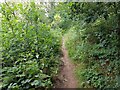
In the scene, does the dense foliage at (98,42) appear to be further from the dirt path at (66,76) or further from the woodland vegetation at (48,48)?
the dirt path at (66,76)

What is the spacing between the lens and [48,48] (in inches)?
138

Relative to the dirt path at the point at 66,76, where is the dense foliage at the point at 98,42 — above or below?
above

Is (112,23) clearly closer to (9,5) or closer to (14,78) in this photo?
(9,5)

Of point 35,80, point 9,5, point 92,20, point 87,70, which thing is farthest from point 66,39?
point 35,80

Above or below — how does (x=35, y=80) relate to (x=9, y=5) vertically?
below

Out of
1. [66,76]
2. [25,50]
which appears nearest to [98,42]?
[66,76]

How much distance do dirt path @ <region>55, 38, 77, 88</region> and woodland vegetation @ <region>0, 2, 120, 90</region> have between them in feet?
0.35

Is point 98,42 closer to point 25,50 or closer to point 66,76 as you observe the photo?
point 66,76

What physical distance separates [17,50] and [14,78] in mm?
513

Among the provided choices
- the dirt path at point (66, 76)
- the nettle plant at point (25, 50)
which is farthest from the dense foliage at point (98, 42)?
the nettle plant at point (25, 50)

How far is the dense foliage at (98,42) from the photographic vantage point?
326 centimetres

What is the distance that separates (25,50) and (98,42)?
1738 millimetres

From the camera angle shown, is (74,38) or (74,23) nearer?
(74,38)

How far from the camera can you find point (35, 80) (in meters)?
2.61
